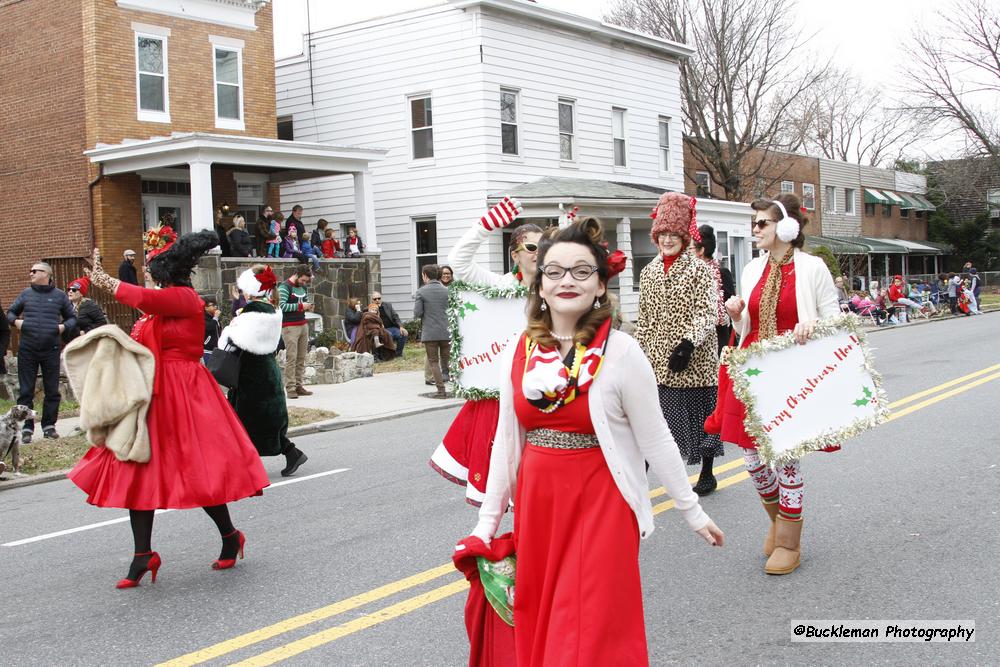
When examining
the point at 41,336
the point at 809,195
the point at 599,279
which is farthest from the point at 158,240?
the point at 809,195

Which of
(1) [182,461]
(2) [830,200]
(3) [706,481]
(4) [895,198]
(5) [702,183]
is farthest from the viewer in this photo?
(4) [895,198]

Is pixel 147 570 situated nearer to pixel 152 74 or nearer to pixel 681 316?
pixel 681 316

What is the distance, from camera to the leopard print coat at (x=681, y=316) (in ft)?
22.2

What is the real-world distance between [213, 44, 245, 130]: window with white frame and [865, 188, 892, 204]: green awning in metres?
38.4

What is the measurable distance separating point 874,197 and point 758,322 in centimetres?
5111

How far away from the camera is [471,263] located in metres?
6.16

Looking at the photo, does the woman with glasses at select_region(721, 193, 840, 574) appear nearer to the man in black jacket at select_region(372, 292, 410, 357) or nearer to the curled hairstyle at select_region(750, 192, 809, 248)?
the curled hairstyle at select_region(750, 192, 809, 248)

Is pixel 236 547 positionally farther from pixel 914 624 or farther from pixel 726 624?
pixel 914 624

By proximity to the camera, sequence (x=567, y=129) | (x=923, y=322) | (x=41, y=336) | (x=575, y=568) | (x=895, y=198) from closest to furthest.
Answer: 1. (x=575, y=568)
2. (x=41, y=336)
3. (x=567, y=129)
4. (x=923, y=322)
5. (x=895, y=198)

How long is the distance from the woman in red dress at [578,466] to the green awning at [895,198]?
182ft

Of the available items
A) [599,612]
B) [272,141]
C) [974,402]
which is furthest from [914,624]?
[272,141]

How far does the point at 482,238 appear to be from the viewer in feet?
19.4

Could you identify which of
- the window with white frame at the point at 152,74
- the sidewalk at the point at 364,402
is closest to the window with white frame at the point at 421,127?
the window with white frame at the point at 152,74

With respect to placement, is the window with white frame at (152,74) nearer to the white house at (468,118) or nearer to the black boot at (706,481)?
the white house at (468,118)
